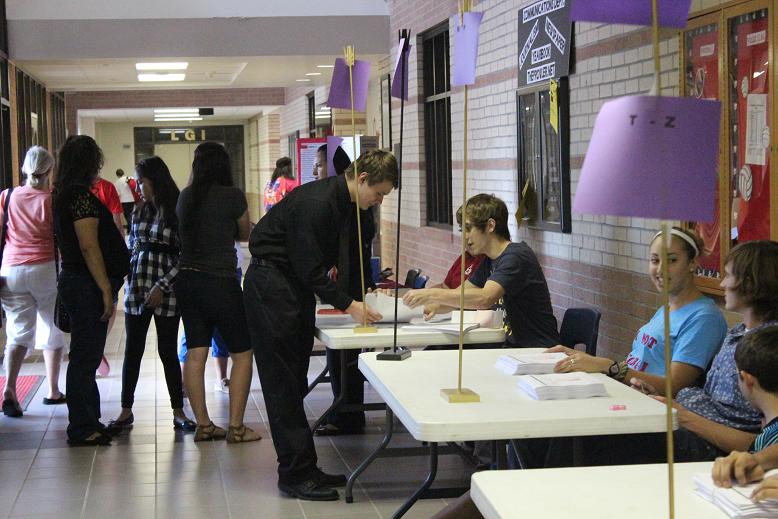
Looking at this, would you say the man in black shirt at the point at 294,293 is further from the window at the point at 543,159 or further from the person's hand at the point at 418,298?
the window at the point at 543,159

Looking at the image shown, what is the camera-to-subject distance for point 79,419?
5.66 metres

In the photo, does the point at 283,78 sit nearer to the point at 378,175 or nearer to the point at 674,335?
the point at 378,175

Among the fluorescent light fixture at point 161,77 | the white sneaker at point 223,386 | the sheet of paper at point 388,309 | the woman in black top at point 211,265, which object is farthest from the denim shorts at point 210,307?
the fluorescent light fixture at point 161,77

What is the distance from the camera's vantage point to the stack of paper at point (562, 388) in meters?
3.20

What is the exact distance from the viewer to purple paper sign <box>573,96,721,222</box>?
5.89 feet

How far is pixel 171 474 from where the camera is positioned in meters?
5.11

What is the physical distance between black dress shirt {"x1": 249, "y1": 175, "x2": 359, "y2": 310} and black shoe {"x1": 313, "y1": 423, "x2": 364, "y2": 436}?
1.45 meters

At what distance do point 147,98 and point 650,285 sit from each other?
18.9 metres

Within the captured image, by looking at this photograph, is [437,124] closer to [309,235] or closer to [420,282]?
[420,282]

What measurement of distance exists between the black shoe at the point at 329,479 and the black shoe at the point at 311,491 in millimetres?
27

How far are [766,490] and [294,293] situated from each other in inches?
110

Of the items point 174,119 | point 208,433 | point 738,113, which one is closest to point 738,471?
point 738,113

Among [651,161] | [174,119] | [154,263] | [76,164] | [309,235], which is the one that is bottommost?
[154,263]

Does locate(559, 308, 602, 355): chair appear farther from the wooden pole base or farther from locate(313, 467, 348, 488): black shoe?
the wooden pole base
